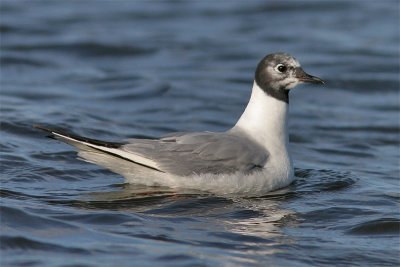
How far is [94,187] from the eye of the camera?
9586mm

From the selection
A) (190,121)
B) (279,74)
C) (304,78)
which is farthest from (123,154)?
(190,121)

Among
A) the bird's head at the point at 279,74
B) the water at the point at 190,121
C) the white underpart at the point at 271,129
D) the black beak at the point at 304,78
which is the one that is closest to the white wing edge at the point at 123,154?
the water at the point at 190,121

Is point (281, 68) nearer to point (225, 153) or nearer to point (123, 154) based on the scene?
point (225, 153)

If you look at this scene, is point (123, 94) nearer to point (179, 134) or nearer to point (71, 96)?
point (71, 96)

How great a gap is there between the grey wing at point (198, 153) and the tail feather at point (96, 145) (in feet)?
0.23

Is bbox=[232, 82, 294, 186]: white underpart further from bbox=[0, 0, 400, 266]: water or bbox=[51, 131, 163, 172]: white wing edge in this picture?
bbox=[51, 131, 163, 172]: white wing edge

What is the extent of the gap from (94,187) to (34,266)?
8.52 feet

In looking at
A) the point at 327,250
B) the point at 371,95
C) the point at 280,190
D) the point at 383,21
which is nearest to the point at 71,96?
the point at 371,95

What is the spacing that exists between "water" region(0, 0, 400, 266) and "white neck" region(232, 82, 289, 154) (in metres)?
0.48

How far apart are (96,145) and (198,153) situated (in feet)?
3.27

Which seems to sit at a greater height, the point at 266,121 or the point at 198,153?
the point at 266,121

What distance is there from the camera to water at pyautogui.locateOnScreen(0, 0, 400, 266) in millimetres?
7754

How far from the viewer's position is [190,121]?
13.4 metres

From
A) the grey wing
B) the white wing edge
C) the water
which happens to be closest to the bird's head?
the grey wing
